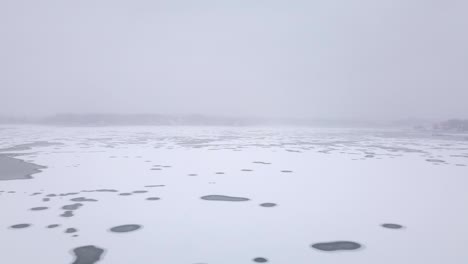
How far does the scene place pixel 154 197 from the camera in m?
5.56

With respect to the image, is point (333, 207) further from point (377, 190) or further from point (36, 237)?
Answer: point (36, 237)

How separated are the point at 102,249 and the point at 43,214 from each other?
161 cm

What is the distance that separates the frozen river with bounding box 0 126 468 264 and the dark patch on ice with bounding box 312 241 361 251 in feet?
0.06

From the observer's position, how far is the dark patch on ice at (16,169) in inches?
279

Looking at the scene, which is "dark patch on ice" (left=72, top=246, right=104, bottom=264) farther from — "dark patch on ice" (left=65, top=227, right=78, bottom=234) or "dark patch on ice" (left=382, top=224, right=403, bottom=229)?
"dark patch on ice" (left=382, top=224, right=403, bottom=229)

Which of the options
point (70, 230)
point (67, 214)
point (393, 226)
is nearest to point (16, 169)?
point (67, 214)

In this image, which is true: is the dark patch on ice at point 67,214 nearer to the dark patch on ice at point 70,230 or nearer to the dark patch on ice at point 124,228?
the dark patch on ice at point 70,230

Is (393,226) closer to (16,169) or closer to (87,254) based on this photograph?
(87,254)

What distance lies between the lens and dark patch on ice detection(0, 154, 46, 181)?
23.2ft

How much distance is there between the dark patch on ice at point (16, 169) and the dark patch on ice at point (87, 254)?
437cm

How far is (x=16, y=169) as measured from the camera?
7895 millimetres

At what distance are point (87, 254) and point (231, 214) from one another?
6.27 feet

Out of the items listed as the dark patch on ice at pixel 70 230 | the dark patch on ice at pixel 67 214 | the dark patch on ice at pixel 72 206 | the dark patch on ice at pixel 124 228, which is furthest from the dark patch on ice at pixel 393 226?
the dark patch on ice at pixel 72 206

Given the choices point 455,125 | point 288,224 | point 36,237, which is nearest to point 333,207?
point 288,224
